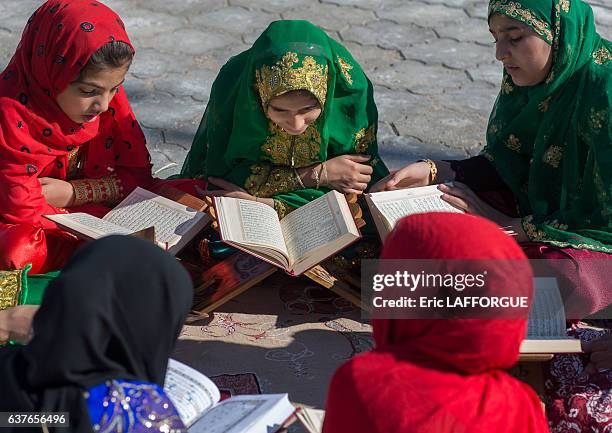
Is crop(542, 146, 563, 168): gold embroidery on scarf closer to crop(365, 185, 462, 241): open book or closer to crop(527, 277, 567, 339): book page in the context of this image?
crop(365, 185, 462, 241): open book

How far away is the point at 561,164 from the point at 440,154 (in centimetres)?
134

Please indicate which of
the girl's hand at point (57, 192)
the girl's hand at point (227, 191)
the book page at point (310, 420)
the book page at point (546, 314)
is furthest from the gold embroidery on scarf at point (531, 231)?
the girl's hand at point (57, 192)

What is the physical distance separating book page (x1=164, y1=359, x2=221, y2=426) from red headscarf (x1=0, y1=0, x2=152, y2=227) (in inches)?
43.9

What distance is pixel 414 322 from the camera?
2.12m

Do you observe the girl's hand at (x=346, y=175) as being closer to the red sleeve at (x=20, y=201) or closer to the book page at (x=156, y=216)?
the book page at (x=156, y=216)

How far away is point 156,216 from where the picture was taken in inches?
139

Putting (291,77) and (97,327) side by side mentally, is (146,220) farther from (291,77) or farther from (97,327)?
(97,327)

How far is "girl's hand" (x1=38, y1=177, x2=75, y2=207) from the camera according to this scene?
11.8 feet

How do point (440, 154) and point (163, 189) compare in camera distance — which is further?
point (440, 154)

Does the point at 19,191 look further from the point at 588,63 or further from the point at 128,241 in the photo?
the point at 588,63

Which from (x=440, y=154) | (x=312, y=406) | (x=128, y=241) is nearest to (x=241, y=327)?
(x=312, y=406)

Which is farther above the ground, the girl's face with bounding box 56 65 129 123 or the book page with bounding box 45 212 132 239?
the girl's face with bounding box 56 65 129 123

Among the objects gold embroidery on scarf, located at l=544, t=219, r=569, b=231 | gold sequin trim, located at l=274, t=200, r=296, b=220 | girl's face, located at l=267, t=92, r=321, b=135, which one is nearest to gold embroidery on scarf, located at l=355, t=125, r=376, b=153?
girl's face, located at l=267, t=92, r=321, b=135

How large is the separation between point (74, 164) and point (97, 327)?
1885mm
